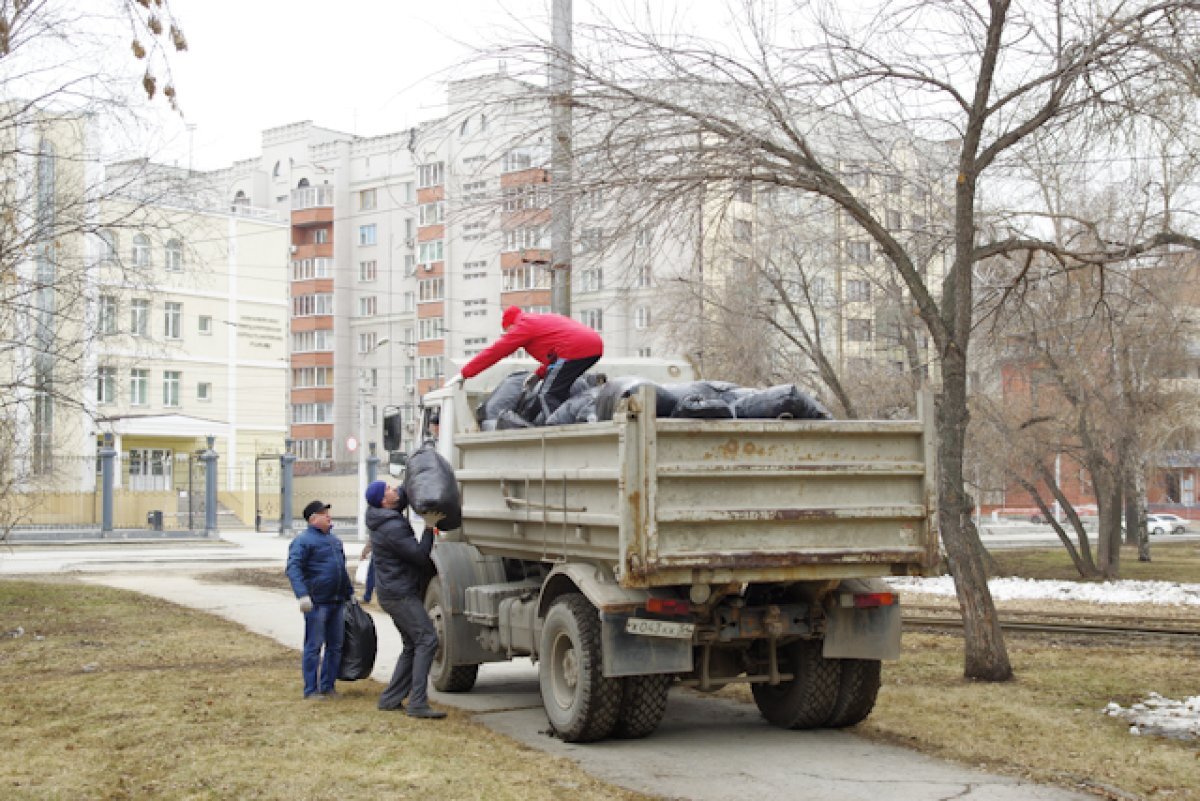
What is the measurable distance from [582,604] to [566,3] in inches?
249

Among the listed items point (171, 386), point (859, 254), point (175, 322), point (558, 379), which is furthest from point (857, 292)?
point (171, 386)

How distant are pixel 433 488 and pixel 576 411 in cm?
132

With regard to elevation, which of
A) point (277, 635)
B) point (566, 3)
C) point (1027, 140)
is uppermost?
point (566, 3)

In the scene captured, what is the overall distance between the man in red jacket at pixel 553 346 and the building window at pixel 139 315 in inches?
379

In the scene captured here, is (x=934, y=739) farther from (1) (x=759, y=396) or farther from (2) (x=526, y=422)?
(2) (x=526, y=422)

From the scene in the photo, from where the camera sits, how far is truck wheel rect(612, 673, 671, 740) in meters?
9.01

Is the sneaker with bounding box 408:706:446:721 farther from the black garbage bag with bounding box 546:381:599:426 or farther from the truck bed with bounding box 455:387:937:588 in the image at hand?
the black garbage bag with bounding box 546:381:599:426

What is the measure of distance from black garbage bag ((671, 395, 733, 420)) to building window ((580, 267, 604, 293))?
14.7ft

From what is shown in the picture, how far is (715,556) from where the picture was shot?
8414 millimetres

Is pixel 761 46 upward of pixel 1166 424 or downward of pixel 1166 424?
upward

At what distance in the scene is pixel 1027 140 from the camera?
1337 cm

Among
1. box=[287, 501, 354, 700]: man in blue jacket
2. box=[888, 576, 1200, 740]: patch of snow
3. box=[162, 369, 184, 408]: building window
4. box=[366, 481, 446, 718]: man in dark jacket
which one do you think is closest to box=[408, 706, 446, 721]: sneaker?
box=[366, 481, 446, 718]: man in dark jacket

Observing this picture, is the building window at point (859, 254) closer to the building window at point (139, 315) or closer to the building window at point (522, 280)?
the building window at point (139, 315)

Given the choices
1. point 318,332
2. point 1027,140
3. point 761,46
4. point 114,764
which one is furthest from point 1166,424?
point 318,332
